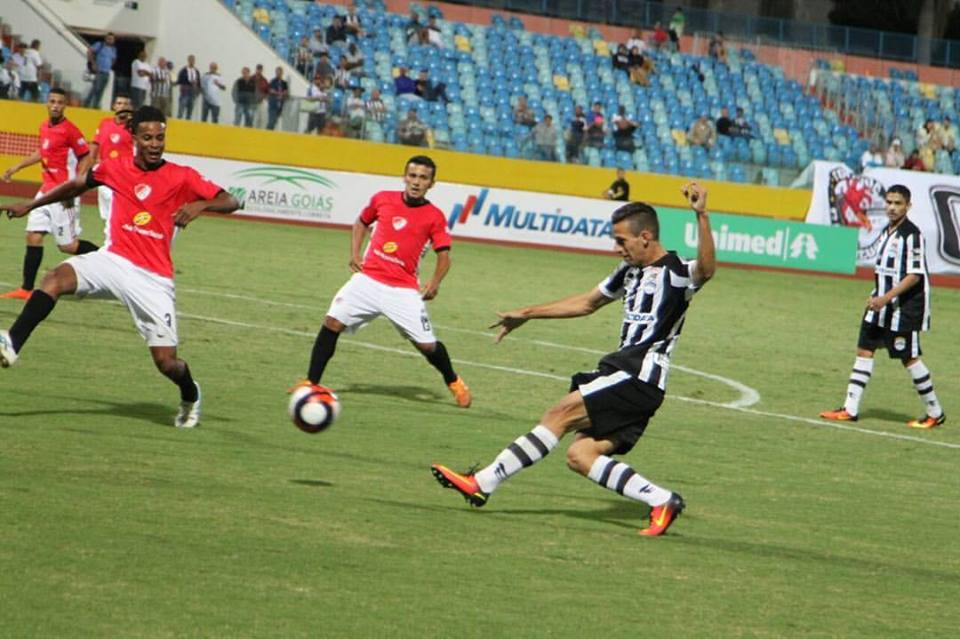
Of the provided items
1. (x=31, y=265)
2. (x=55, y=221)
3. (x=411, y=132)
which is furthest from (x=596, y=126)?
(x=31, y=265)

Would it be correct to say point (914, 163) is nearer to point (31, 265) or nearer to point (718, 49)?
point (718, 49)

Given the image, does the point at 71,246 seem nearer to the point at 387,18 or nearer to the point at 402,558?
the point at 402,558

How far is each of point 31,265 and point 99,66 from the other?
1783 cm

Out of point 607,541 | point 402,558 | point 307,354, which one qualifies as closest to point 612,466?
point 607,541

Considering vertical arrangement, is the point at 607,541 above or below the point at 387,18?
below

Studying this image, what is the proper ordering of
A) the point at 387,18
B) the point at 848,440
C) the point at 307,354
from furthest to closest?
the point at 387,18 → the point at 307,354 → the point at 848,440

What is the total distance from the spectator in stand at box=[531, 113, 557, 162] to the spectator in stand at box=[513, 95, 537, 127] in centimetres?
226

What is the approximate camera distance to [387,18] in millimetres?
41062

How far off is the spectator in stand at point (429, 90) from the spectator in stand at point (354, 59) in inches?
59.3

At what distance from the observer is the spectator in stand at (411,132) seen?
115ft

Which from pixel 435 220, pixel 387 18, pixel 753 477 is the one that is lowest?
pixel 753 477

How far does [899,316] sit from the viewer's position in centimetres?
1443

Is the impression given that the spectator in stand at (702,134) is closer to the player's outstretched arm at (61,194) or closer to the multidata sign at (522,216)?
the multidata sign at (522,216)

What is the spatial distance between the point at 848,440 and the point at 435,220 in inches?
163
